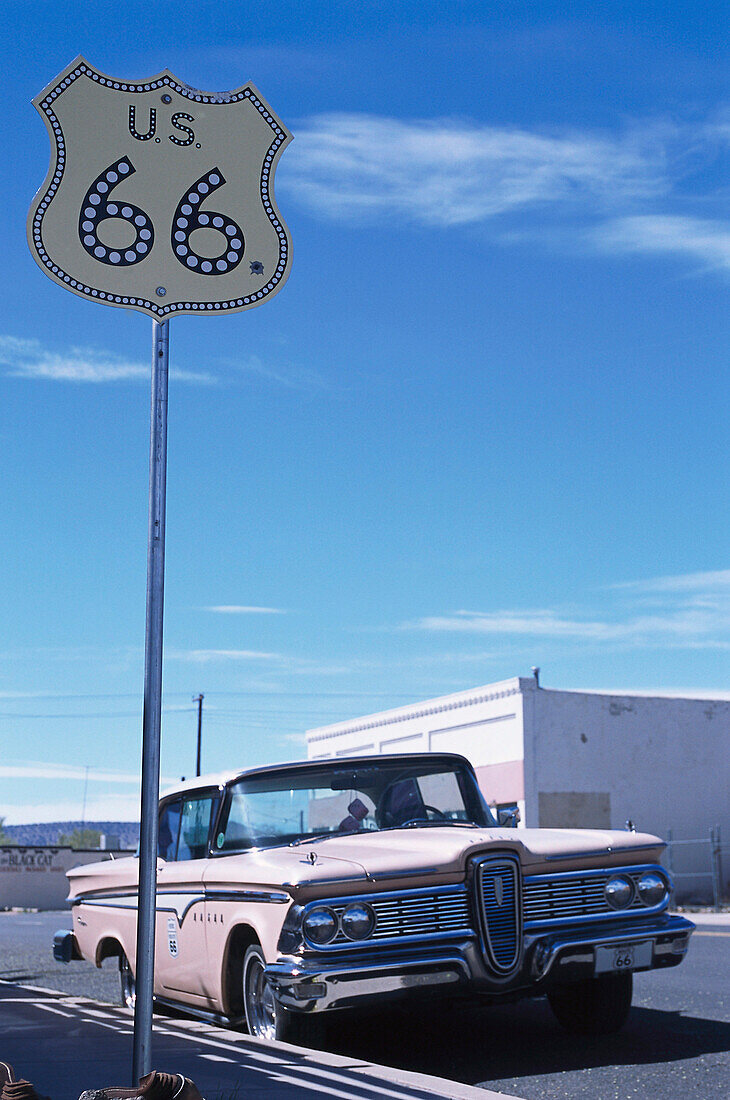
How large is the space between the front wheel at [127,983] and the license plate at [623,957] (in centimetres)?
366

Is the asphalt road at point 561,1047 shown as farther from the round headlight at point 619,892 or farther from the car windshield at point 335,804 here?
the car windshield at point 335,804

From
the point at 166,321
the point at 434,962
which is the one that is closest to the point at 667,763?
the point at 434,962

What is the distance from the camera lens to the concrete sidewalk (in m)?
5.19

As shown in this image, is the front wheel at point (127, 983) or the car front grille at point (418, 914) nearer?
the car front grille at point (418, 914)

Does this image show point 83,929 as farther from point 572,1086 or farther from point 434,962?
point 572,1086

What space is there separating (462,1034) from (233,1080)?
2.71 m

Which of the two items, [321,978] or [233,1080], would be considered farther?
[321,978]

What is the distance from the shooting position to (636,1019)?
830 cm

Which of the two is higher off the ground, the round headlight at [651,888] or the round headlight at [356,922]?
the round headlight at [651,888]

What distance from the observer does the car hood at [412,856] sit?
21.6 feet

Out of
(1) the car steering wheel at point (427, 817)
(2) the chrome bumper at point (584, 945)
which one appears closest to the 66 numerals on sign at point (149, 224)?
(2) the chrome bumper at point (584, 945)

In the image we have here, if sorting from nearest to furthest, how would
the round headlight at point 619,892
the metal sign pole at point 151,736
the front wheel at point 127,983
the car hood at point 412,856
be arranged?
the metal sign pole at point 151,736 < the car hood at point 412,856 < the round headlight at point 619,892 < the front wheel at point 127,983

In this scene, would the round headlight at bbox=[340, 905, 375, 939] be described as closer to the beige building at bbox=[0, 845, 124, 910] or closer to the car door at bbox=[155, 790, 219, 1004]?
the car door at bbox=[155, 790, 219, 1004]

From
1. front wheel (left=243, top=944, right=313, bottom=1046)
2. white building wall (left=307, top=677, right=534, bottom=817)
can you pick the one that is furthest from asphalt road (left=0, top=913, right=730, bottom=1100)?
white building wall (left=307, top=677, right=534, bottom=817)
